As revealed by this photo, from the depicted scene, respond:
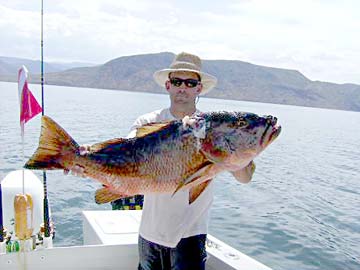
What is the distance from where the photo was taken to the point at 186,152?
2.82 m

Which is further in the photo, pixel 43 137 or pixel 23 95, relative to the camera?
pixel 23 95

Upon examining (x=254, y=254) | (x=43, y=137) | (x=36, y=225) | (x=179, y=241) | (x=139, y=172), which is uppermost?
(x=43, y=137)

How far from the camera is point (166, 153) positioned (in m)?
2.87

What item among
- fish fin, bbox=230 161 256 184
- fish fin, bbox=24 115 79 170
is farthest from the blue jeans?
fish fin, bbox=24 115 79 170

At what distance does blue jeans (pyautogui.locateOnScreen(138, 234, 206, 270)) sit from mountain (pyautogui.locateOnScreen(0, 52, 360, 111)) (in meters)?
137

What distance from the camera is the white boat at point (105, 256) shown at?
4.42 meters

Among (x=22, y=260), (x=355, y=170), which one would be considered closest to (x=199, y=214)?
(x=22, y=260)

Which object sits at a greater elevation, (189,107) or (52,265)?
(189,107)

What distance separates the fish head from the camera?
2.74m

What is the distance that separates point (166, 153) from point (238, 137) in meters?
0.45

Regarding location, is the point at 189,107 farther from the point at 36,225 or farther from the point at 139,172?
the point at 36,225

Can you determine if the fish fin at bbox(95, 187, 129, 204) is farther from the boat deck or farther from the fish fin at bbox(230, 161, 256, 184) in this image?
the boat deck

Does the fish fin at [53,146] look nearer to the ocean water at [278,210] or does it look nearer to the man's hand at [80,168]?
the man's hand at [80,168]

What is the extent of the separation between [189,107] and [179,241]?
1.08 meters
